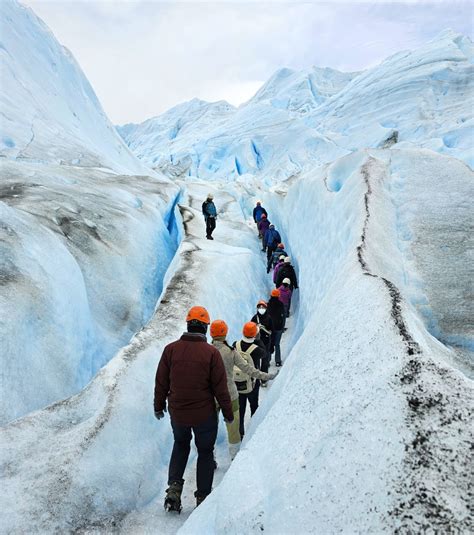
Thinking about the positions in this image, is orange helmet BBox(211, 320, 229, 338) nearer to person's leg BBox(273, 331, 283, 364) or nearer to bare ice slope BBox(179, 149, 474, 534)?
bare ice slope BBox(179, 149, 474, 534)

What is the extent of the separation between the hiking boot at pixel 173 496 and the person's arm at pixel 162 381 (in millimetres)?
684

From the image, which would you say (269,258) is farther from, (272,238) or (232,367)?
(232,367)

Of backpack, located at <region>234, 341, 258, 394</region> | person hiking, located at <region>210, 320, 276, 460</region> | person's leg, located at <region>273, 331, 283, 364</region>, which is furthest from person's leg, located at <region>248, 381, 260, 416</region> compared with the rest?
person's leg, located at <region>273, 331, 283, 364</region>

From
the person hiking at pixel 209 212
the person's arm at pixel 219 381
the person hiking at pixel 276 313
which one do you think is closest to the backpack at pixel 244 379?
the person's arm at pixel 219 381

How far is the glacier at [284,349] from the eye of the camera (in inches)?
70.8

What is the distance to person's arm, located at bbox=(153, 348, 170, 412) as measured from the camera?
3.01 meters

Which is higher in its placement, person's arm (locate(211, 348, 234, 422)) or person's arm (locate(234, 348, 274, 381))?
person's arm (locate(211, 348, 234, 422))

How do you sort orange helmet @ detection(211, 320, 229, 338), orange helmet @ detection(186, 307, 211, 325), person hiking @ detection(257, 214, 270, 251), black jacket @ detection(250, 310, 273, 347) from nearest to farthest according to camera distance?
orange helmet @ detection(186, 307, 211, 325)
orange helmet @ detection(211, 320, 229, 338)
black jacket @ detection(250, 310, 273, 347)
person hiking @ detection(257, 214, 270, 251)

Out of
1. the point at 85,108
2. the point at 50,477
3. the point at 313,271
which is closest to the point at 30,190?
the point at 313,271

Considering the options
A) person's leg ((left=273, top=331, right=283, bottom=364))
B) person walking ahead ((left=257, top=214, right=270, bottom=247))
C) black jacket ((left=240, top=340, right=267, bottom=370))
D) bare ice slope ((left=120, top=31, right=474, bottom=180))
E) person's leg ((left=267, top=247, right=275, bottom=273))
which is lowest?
person's leg ((left=273, top=331, right=283, bottom=364))

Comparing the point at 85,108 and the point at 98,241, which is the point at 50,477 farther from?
the point at 85,108

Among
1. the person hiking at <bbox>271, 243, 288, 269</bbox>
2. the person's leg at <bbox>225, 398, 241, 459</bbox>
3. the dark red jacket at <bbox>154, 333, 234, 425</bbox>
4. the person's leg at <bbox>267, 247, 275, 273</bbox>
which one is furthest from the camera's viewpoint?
the person's leg at <bbox>267, 247, 275, 273</bbox>

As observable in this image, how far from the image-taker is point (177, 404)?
298cm

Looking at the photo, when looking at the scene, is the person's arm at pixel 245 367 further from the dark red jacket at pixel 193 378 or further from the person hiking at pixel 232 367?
the dark red jacket at pixel 193 378
